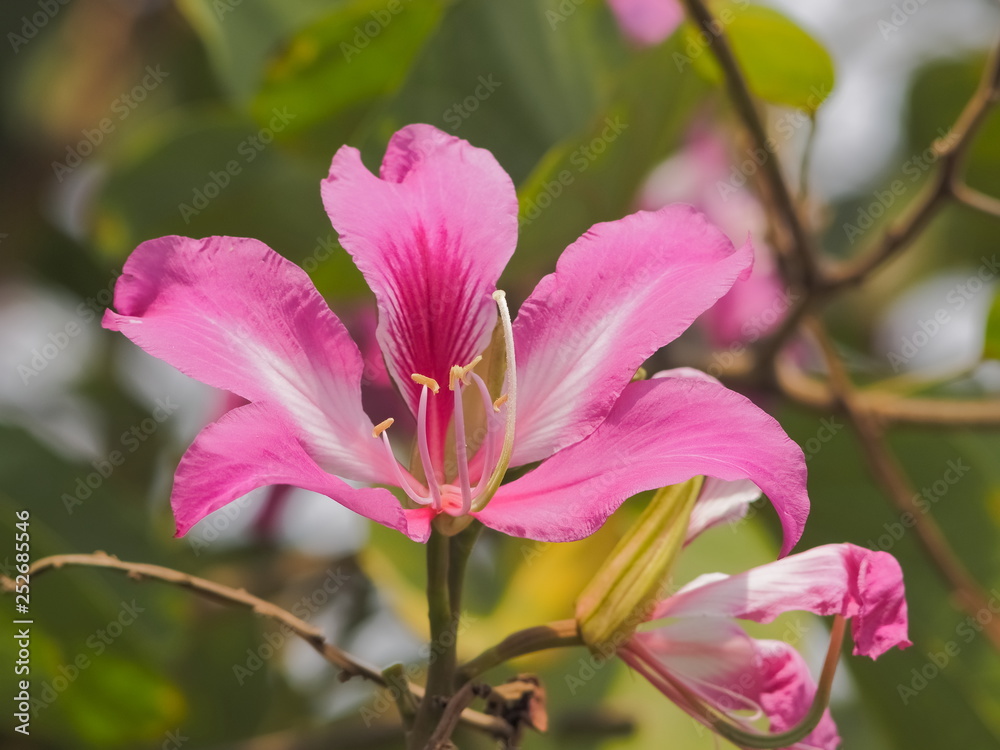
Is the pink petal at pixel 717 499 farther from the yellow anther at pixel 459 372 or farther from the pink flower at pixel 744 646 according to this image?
the yellow anther at pixel 459 372

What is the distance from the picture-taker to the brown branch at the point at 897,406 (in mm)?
1479

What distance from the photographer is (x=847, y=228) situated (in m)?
2.62

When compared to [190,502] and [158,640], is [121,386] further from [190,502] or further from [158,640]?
[190,502]

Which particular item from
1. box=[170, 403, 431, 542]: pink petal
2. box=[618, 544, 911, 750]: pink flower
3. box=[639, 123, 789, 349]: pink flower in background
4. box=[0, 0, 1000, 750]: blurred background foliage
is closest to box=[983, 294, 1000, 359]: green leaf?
box=[0, 0, 1000, 750]: blurred background foliage

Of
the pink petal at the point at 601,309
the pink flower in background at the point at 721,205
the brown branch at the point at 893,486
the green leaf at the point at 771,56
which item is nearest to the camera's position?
the pink petal at the point at 601,309

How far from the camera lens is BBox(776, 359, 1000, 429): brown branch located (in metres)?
1.48

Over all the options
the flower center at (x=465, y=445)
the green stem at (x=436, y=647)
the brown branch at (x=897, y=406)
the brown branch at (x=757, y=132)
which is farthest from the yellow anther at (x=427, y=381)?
the brown branch at (x=897, y=406)

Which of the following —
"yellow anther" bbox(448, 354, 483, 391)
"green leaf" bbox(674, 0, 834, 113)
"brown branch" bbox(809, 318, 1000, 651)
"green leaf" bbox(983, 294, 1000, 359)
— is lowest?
"brown branch" bbox(809, 318, 1000, 651)

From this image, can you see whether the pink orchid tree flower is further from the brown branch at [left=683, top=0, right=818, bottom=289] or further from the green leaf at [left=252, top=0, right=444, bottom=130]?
the green leaf at [left=252, top=0, right=444, bottom=130]

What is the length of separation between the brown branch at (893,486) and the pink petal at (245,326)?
93 cm

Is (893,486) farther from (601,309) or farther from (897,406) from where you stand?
(601,309)

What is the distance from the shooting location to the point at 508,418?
0.69 metres

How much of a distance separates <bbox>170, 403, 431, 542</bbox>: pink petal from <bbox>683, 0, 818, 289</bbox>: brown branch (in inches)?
27.9

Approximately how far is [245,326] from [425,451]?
142mm
